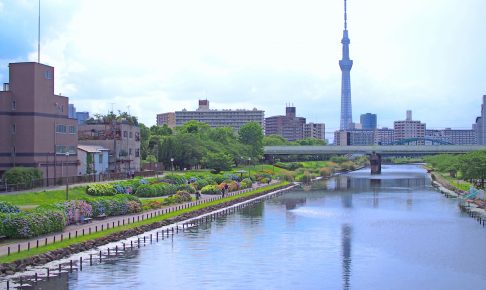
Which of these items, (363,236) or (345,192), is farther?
(345,192)

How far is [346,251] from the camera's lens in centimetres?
4731

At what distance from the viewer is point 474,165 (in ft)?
329

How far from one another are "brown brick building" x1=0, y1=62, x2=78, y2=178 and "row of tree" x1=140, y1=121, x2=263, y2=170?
3349 centimetres

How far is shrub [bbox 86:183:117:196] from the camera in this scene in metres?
68.1

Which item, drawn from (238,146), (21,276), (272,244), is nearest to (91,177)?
(272,244)

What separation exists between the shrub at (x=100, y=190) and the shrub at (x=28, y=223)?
68.4 feet

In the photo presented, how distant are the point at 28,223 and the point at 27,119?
99.1 feet

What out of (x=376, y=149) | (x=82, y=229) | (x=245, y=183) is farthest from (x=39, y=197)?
(x=376, y=149)

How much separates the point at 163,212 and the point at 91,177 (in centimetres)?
1853

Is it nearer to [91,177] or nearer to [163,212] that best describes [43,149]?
[91,177]

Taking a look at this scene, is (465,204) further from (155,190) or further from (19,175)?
(19,175)

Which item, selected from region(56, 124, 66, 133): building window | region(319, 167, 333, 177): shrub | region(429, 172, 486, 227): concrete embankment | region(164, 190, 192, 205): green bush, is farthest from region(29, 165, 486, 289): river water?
region(319, 167, 333, 177): shrub

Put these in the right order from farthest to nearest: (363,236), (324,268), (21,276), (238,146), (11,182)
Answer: (238,146) → (11,182) → (363,236) → (324,268) → (21,276)

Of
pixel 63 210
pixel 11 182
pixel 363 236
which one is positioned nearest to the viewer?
pixel 63 210
